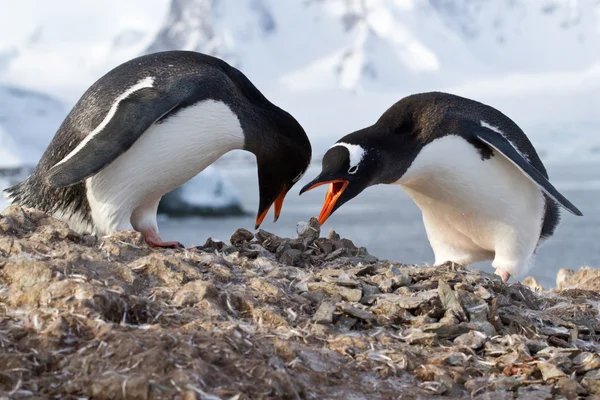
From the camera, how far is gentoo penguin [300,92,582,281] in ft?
16.5

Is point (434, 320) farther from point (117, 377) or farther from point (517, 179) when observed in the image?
point (517, 179)

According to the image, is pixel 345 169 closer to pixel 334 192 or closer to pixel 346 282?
pixel 334 192

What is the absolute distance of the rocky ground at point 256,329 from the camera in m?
2.44

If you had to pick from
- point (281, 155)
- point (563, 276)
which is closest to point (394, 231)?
point (563, 276)

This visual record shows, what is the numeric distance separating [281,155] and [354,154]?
407 millimetres

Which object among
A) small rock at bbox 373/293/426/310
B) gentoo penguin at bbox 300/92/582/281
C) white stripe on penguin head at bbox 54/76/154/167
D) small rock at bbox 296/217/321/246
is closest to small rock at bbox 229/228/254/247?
small rock at bbox 296/217/321/246

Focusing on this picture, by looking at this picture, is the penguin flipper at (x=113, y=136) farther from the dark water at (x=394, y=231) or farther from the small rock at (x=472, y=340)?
the dark water at (x=394, y=231)

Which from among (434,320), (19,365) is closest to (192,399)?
(19,365)

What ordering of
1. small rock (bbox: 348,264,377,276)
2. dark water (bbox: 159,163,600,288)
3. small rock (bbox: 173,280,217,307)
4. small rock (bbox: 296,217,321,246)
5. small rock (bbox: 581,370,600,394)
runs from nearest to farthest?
small rock (bbox: 581,370,600,394)
small rock (bbox: 173,280,217,307)
small rock (bbox: 348,264,377,276)
small rock (bbox: 296,217,321,246)
dark water (bbox: 159,163,600,288)

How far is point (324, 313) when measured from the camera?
3.10 metres

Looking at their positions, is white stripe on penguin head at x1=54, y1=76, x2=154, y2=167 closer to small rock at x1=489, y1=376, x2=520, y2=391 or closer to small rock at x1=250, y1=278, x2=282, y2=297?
small rock at x1=250, y1=278, x2=282, y2=297

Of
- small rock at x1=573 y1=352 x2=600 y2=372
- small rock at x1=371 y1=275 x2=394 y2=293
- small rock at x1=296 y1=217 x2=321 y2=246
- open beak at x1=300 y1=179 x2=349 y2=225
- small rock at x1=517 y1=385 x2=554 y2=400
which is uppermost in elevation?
open beak at x1=300 y1=179 x2=349 y2=225

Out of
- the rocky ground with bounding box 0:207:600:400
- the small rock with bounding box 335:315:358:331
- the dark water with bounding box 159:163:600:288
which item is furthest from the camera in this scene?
the dark water with bounding box 159:163:600:288

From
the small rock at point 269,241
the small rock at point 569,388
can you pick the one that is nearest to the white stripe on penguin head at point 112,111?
the small rock at point 269,241
